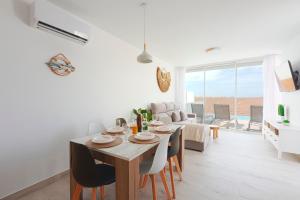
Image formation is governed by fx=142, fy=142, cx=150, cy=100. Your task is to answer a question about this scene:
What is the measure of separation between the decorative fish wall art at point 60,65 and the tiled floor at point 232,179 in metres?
1.62

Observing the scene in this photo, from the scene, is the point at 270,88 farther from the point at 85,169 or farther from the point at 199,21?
the point at 85,169

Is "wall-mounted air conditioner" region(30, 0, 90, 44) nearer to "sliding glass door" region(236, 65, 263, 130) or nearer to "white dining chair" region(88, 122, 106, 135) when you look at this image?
"white dining chair" region(88, 122, 106, 135)

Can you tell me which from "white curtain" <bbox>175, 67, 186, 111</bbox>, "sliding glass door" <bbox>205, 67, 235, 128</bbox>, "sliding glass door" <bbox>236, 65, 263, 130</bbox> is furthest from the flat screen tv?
"white curtain" <bbox>175, 67, 186, 111</bbox>

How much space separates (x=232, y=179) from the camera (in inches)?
85.8

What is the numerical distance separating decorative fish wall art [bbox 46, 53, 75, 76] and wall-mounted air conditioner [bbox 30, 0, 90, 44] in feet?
1.08

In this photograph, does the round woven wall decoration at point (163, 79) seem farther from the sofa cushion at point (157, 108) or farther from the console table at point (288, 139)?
the console table at point (288, 139)

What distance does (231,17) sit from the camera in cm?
233

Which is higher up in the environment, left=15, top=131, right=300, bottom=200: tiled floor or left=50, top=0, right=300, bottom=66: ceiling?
left=50, top=0, right=300, bottom=66: ceiling

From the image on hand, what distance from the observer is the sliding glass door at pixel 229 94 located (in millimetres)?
4953

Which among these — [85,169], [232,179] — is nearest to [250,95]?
[232,179]

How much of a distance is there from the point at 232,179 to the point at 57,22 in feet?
11.2

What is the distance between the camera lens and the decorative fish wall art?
6.63ft

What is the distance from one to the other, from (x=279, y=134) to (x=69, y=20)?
429cm

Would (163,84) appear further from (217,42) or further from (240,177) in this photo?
(240,177)
